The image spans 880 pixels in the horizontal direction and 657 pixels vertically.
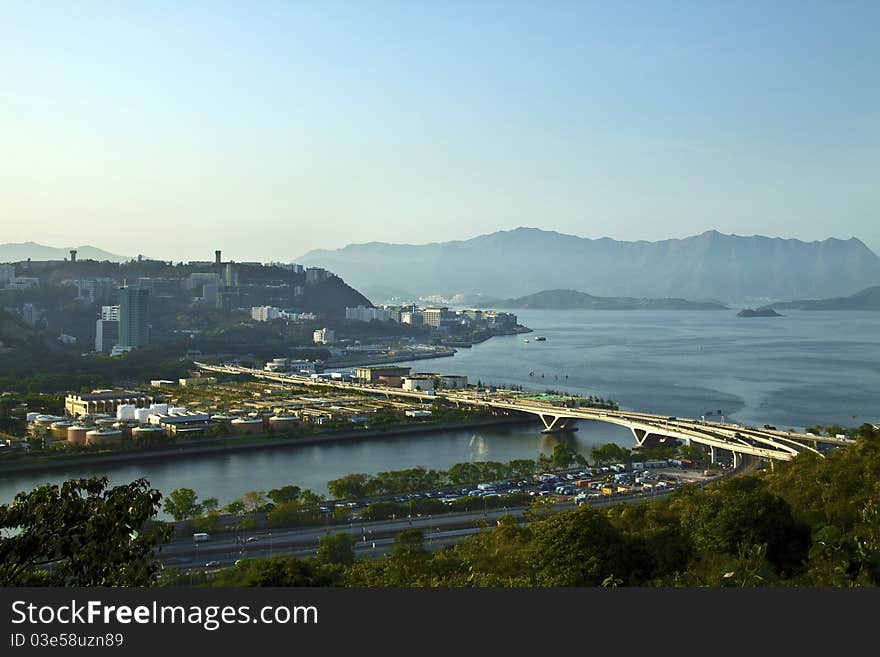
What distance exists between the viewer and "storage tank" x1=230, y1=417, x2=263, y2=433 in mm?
9562

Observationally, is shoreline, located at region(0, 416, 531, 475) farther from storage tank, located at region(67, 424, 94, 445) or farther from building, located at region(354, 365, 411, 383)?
building, located at region(354, 365, 411, 383)

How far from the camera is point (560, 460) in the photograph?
746cm

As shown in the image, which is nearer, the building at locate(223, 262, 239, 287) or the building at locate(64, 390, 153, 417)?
the building at locate(64, 390, 153, 417)

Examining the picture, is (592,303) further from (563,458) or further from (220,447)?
(563,458)

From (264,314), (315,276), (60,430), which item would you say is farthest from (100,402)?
(315,276)

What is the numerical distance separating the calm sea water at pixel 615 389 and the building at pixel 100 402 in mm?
3021

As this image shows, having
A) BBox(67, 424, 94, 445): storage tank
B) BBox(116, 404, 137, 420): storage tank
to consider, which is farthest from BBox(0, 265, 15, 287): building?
BBox(67, 424, 94, 445): storage tank

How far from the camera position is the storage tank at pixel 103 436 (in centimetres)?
855

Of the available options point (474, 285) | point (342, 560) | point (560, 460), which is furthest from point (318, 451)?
point (474, 285)

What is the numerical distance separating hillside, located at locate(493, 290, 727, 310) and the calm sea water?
74.6 feet

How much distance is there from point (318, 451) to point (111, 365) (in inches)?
301

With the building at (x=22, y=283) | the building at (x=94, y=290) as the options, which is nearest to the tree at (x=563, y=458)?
the building at (x=94, y=290)

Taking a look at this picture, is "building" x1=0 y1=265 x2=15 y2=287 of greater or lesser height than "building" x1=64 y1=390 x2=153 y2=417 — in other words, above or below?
above

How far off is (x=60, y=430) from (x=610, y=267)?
8046 cm
